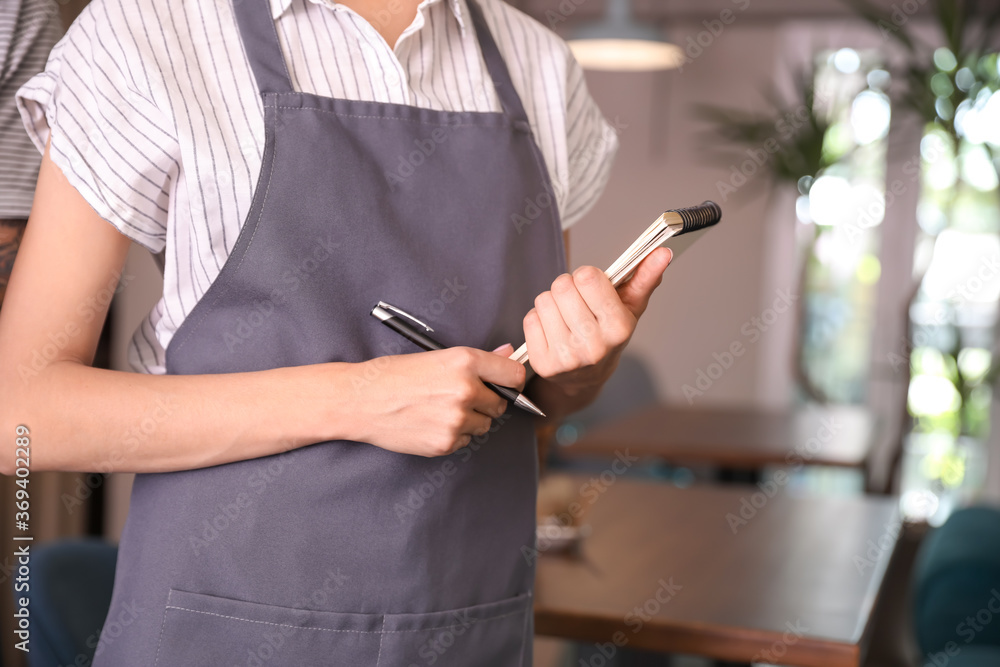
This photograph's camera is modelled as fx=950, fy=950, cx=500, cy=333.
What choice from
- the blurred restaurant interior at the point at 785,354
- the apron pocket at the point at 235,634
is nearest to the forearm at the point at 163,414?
the apron pocket at the point at 235,634

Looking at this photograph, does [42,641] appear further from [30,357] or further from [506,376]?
[506,376]

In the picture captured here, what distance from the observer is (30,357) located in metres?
0.77

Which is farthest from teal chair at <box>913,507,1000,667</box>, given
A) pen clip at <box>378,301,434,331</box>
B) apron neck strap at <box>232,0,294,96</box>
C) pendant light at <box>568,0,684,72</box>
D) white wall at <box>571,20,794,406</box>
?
white wall at <box>571,20,794,406</box>

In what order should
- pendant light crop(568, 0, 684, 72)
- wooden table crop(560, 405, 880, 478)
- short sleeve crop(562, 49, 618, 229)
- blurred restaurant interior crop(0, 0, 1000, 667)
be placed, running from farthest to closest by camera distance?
1. pendant light crop(568, 0, 684, 72)
2. wooden table crop(560, 405, 880, 478)
3. blurred restaurant interior crop(0, 0, 1000, 667)
4. short sleeve crop(562, 49, 618, 229)

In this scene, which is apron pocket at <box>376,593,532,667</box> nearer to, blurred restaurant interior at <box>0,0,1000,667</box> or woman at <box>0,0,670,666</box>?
woman at <box>0,0,670,666</box>

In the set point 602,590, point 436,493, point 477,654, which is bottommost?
point 602,590

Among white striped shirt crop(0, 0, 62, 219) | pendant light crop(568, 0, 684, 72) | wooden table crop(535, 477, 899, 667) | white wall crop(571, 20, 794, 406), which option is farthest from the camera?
white wall crop(571, 20, 794, 406)

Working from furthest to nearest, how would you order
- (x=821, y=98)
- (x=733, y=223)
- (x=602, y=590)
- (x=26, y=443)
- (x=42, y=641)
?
(x=733, y=223) → (x=821, y=98) → (x=602, y=590) → (x=42, y=641) → (x=26, y=443)

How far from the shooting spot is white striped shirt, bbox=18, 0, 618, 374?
78 centimetres

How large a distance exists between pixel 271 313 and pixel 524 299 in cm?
25

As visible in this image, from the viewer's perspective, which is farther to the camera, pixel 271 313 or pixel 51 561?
pixel 51 561

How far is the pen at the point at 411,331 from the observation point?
2.67 ft

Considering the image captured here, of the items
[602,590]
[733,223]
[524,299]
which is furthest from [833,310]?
[524,299]

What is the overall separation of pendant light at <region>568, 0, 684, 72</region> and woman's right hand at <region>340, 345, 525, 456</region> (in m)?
2.82
